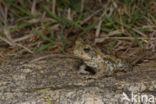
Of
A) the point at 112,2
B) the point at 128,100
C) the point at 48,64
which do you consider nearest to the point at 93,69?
the point at 48,64

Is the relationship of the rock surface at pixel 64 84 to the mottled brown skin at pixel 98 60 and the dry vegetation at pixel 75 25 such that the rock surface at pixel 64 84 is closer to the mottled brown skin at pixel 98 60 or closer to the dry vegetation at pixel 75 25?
the mottled brown skin at pixel 98 60

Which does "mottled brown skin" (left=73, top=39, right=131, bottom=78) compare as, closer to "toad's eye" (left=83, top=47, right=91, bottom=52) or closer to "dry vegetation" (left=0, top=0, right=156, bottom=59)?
"toad's eye" (left=83, top=47, right=91, bottom=52)

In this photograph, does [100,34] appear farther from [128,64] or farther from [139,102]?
[139,102]

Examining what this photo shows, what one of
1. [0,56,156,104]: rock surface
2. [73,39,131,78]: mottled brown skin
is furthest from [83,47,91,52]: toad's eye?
[0,56,156,104]: rock surface

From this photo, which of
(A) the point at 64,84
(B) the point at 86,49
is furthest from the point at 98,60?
(A) the point at 64,84

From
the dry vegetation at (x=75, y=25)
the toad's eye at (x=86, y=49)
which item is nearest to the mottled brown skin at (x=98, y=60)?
the toad's eye at (x=86, y=49)
